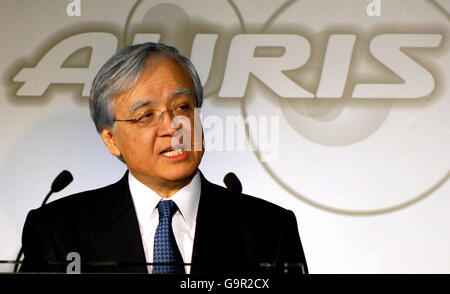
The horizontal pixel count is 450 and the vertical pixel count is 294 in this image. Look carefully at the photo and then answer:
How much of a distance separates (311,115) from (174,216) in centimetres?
58

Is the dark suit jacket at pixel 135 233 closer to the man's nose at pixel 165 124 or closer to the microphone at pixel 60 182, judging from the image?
the microphone at pixel 60 182

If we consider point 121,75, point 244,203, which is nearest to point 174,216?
point 244,203

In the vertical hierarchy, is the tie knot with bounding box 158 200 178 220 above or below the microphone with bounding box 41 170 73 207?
below

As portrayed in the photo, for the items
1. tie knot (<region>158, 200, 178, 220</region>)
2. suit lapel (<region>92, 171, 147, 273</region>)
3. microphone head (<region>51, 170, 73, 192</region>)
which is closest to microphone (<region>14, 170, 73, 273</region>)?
microphone head (<region>51, 170, 73, 192</region>)

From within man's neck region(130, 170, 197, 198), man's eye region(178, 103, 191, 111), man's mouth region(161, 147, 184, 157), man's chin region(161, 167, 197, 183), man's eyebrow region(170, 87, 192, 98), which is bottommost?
man's neck region(130, 170, 197, 198)

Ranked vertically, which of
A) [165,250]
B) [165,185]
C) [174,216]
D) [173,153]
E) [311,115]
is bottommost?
[165,250]

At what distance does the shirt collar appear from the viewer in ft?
12.1

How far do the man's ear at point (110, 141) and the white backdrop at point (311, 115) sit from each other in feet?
0.10

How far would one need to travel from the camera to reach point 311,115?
374cm

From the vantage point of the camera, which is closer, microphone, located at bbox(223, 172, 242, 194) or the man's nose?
the man's nose

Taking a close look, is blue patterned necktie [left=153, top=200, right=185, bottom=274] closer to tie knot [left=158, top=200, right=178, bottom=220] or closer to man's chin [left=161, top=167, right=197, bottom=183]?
tie knot [left=158, top=200, right=178, bottom=220]

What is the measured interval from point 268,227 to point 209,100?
479 mm

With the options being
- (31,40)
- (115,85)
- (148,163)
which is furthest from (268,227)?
(31,40)

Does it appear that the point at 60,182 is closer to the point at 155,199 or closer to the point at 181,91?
the point at 155,199
